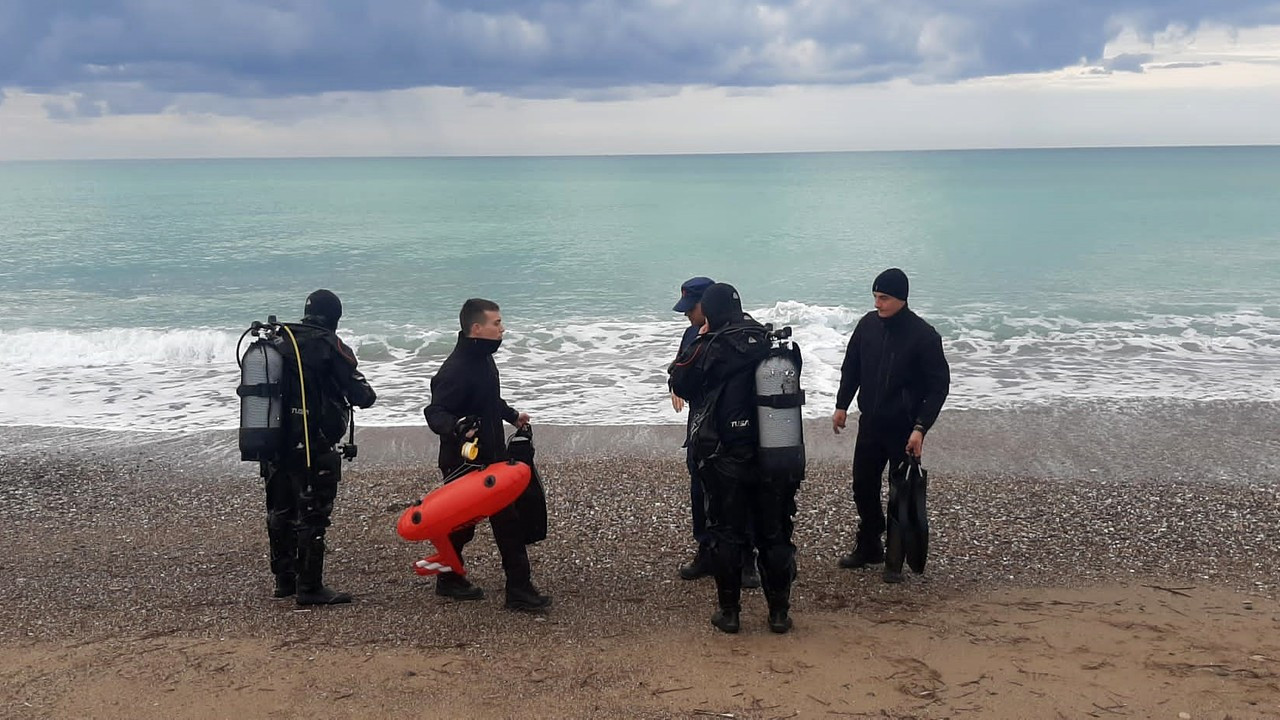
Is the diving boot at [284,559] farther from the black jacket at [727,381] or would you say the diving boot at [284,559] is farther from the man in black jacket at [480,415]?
the black jacket at [727,381]

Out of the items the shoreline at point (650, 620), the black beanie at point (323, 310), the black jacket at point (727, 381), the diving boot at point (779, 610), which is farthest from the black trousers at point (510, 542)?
the diving boot at point (779, 610)

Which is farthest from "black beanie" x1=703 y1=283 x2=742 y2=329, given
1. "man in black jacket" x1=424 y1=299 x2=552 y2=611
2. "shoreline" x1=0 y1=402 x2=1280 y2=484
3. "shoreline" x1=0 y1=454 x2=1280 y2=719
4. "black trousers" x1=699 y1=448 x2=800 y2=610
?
"shoreline" x1=0 y1=402 x2=1280 y2=484

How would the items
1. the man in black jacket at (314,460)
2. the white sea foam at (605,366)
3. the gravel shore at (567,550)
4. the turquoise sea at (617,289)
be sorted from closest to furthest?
the man in black jacket at (314,460) < the gravel shore at (567,550) < the white sea foam at (605,366) < the turquoise sea at (617,289)

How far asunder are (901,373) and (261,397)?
3.80 meters

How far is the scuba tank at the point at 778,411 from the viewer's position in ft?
17.1

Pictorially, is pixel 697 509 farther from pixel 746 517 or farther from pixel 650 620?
pixel 746 517

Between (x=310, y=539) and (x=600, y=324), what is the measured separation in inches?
627

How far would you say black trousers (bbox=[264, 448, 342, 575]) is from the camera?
590 centimetres

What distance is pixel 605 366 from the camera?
1619cm

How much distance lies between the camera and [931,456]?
33.6 feet

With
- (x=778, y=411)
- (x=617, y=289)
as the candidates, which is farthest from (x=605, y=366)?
(x=617, y=289)

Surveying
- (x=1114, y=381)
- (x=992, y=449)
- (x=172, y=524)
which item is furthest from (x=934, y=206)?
(x=172, y=524)

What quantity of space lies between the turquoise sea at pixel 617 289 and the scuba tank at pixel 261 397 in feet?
22.0

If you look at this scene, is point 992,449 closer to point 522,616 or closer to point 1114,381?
point 1114,381
